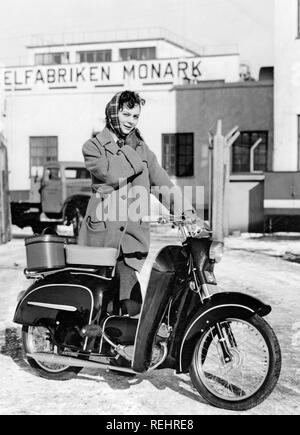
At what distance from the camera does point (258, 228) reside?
18875 millimetres

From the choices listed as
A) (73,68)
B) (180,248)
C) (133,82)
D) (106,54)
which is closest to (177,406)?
(180,248)

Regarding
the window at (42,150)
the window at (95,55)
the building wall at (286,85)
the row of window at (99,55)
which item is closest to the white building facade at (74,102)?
the window at (42,150)

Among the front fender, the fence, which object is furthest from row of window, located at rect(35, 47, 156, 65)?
the front fender

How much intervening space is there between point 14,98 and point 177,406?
23.4m

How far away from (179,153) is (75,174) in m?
7.03

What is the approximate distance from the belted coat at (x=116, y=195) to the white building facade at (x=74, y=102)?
63.9ft

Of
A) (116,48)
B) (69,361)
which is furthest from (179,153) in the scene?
(116,48)

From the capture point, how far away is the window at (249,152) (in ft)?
79.7

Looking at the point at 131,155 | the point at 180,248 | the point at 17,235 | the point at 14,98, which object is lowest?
the point at 17,235

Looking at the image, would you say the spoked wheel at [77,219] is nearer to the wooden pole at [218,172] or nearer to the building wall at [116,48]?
the wooden pole at [218,172]

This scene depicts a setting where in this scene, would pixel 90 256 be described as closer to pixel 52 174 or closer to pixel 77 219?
pixel 77 219

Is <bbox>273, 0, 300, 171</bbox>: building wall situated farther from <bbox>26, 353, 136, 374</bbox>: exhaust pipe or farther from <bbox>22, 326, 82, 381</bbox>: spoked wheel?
<bbox>26, 353, 136, 374</bbox>: exhaust pipe
